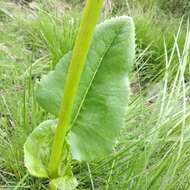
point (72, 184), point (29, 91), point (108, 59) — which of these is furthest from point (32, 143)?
point (29, 91)

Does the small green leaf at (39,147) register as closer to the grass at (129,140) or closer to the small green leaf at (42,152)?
the small green leaf at (42,152)

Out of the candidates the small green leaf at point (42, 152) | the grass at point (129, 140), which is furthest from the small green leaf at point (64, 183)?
the grass at point (129, 140)

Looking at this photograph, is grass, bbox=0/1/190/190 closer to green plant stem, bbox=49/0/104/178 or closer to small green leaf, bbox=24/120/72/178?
small green leaf, bbox=24/120/72/178

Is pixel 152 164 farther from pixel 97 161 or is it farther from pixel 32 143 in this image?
pixel 32 143

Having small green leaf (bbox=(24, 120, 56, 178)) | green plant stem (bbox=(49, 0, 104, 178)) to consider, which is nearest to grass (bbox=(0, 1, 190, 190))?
small green leaf (bbox=(24, 120, 56, 178))

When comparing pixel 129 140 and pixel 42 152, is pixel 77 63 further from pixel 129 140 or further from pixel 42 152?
pixel 129 140

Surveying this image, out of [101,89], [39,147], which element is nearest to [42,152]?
[39,147]
